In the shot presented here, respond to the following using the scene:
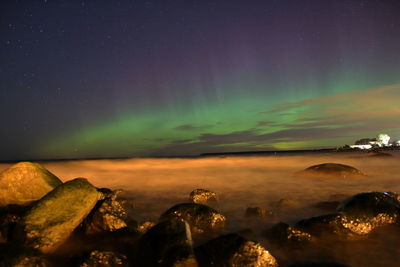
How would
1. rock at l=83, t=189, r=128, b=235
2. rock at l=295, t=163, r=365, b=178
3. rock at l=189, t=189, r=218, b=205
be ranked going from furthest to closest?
rock at l=295, t=163, r=365, b=178
rock at l=189, t=189, r=218, b=205
rock at l=83, t=189, r=128, b=235

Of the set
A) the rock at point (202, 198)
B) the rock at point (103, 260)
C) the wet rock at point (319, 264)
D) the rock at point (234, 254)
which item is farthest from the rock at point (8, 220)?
the wet rock at point (319, 264)

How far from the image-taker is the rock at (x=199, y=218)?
403 centimetres

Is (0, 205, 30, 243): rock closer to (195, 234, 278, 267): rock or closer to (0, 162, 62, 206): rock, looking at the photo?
(0, 162, 62, 206): rock

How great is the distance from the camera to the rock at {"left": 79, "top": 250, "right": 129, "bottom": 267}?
2.65 metres

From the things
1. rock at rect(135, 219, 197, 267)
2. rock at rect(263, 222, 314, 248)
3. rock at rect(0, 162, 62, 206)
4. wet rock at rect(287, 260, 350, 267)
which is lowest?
rock at rect(263, 222, 314, 248)

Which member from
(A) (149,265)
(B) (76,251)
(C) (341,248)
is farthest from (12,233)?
(C) (341,248)

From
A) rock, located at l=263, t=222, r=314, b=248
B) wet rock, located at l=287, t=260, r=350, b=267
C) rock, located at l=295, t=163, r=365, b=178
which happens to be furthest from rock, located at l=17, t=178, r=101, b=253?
rock, located at l=295, t=163, r=365, b=178

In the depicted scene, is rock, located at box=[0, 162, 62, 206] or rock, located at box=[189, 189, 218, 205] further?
rock, located at box=[189, 189, 218, 205]

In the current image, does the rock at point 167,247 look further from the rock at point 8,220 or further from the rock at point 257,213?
the rock at point 257,213

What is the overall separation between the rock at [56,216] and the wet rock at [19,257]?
1.50ft

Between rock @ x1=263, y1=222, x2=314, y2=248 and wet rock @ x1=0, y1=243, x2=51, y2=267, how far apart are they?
2.76 metres

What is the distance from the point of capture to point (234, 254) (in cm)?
277

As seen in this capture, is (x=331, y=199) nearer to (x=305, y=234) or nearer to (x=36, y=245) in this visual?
(x=305, y=234)

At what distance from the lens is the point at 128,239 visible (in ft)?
11.7
